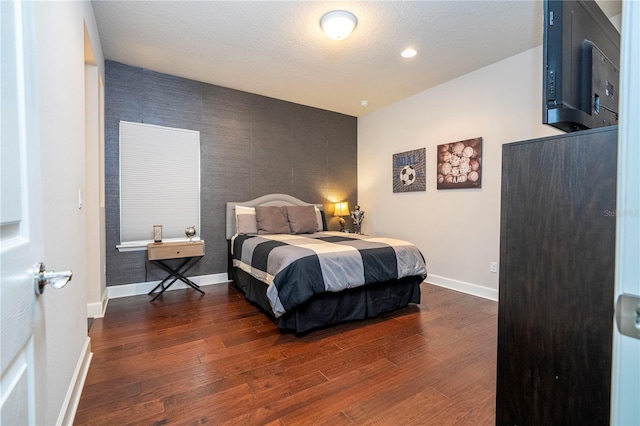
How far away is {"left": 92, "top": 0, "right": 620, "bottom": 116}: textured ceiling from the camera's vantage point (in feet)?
8.13

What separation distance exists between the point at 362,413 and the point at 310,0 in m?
2.93

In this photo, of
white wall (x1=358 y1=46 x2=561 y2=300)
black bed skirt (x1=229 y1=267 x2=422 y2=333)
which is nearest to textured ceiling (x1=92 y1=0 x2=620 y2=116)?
white wall (x1=358 y1=46 x2=561 y2=300)

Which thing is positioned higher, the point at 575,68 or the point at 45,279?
the point at 575,68

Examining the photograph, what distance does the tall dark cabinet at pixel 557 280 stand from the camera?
805mm

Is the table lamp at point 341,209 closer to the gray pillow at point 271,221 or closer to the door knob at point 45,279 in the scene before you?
the gray pillow at point 271,221

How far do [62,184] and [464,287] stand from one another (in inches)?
158

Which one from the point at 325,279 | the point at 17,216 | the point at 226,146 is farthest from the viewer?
the point at 226,146

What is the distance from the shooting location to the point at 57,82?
1402 millimetres

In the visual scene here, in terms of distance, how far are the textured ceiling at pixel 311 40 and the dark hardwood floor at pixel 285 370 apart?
2.76 m

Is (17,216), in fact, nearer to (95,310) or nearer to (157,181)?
(95,310)

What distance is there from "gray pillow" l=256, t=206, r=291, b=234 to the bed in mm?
365

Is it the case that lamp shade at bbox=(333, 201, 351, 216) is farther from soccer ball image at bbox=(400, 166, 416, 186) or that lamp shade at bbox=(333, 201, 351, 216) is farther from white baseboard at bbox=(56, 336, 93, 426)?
white baseboard at bbox=(56, 336, 93, 426)

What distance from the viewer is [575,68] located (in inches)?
37.3

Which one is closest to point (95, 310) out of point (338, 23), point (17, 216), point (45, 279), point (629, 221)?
point (45, 279)
